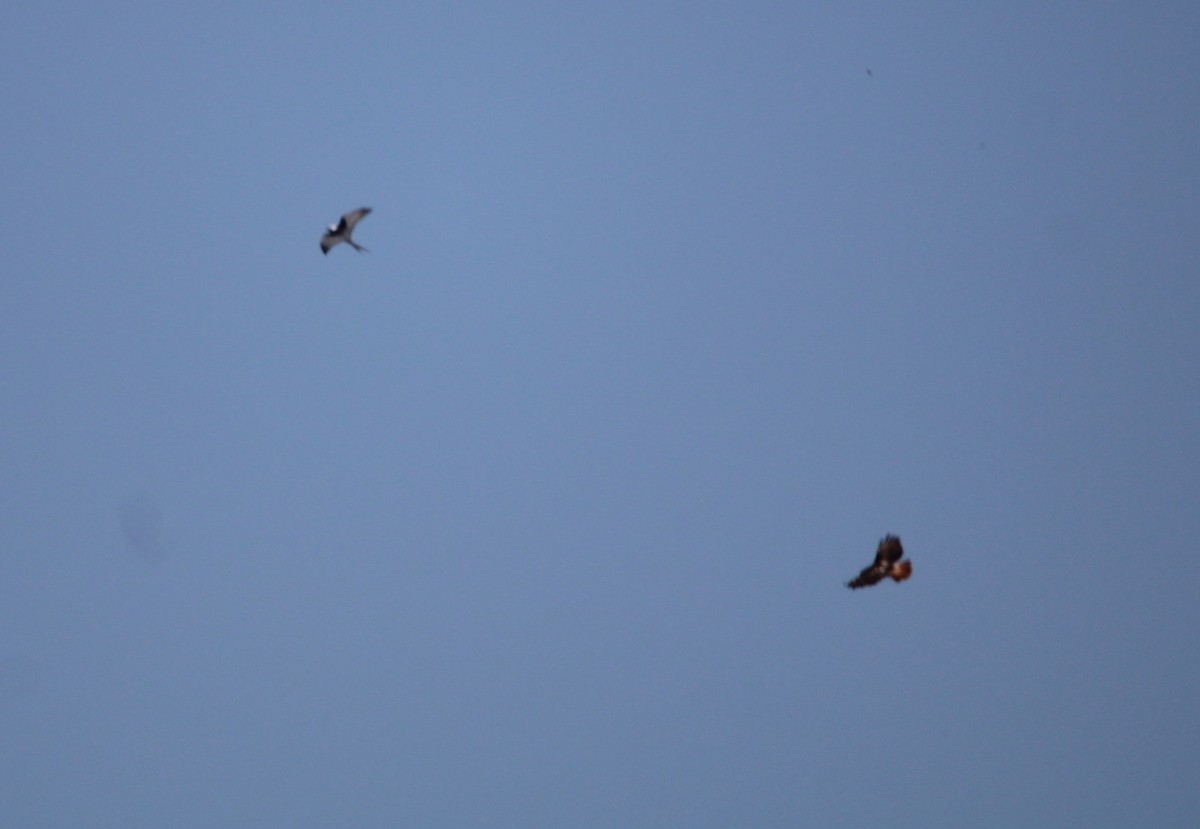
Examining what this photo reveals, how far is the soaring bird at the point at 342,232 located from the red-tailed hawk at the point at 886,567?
1539 cm

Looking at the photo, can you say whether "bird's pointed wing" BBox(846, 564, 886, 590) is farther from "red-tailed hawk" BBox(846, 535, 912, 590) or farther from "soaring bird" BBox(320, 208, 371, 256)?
"soaring bird" BBox(320, 208, 371, 256)

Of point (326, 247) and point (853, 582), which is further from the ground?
point (326, 247)

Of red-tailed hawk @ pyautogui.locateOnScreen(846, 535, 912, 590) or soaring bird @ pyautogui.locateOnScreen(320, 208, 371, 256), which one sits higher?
soaring bird @ pyautogui.locateOnScreen(320, 208, 371, 256)

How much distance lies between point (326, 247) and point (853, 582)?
53.1 ft

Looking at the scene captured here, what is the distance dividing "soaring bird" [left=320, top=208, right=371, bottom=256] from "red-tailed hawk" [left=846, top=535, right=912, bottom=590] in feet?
50.5

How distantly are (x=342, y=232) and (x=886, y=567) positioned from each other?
16328mm

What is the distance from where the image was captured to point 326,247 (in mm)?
47219

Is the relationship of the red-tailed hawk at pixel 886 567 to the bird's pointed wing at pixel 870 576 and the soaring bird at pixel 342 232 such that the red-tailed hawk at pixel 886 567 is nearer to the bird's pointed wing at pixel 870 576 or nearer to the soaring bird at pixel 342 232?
the bird's pointed wing at pixel 870 576

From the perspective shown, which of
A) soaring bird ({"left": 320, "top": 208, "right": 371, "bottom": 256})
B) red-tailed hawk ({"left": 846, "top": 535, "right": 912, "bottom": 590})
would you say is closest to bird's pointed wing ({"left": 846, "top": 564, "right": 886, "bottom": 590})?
red-tailed hawk ({"left": 846, "top": 535, "right": 912, "bottom": 590})

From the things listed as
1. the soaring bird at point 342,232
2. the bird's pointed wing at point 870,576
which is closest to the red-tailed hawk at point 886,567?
the bird's pointed wing at point 870,576

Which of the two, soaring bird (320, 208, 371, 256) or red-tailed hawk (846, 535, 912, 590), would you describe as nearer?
red-tailed hawk (846, 535, 912, 590)

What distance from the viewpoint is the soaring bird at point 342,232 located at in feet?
154

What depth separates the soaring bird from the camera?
4691 centimetres

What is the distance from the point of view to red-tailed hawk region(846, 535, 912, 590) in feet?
128
